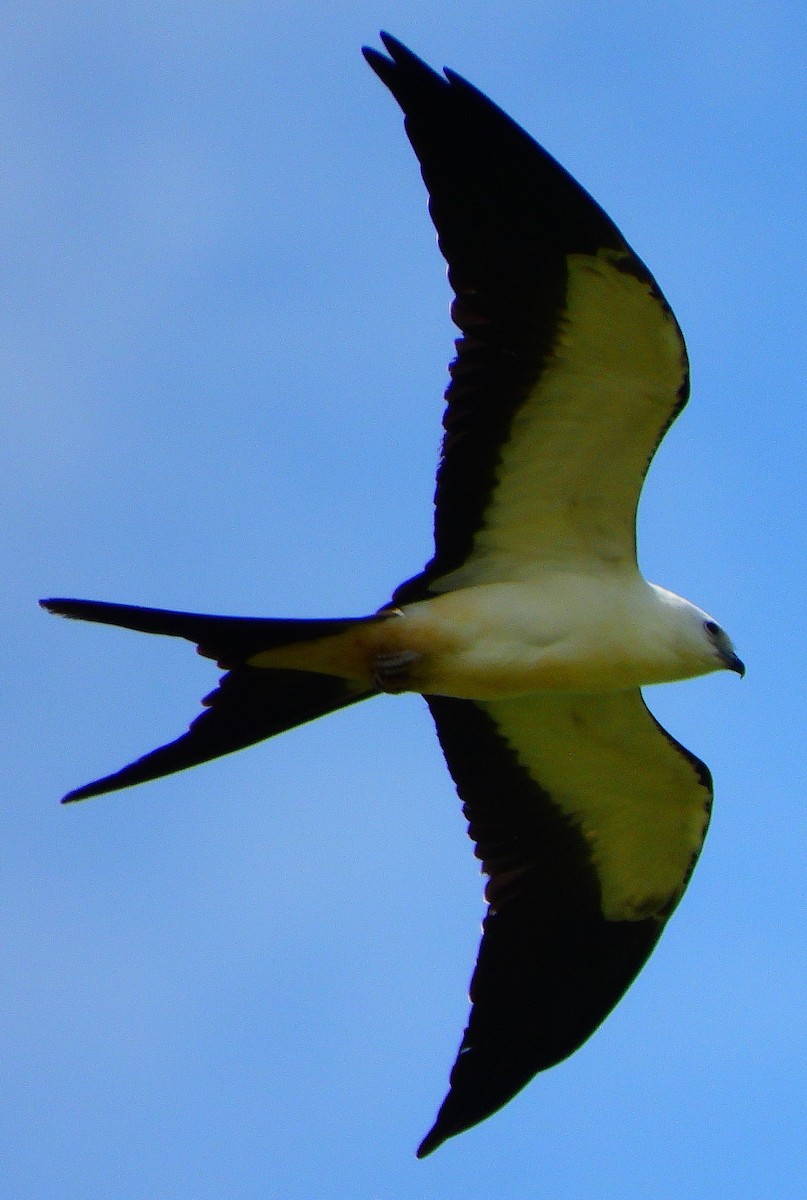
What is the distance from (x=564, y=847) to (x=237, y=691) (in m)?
2.00

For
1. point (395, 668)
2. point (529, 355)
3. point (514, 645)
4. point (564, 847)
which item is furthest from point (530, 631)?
point (564, 847)

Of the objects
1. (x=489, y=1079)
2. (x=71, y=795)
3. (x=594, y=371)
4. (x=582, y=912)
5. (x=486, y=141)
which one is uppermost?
(x=486, y=141)

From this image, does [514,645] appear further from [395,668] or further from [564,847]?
[564,847]

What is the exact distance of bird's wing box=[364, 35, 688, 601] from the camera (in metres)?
7.34

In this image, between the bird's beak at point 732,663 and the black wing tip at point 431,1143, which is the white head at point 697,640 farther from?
the black wing tip at point 431,1143

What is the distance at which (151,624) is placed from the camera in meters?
7.46

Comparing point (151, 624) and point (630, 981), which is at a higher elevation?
point (151, 624)

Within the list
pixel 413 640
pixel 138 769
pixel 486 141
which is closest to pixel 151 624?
pixel 138 769

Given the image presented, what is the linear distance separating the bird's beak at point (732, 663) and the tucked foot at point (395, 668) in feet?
4.44

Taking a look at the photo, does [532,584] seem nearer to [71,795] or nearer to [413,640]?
[413,640]

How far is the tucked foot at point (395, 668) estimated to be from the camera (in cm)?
802

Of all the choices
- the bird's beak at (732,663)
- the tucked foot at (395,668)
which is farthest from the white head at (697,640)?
the tucked foot at (395,668)

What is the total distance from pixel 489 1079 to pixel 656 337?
339 cm

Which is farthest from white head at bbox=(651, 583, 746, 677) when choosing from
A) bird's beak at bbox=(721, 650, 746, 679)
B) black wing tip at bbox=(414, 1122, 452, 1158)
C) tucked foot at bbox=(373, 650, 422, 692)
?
black wing tip at bbox=(414, 1122, 452, 1158)
